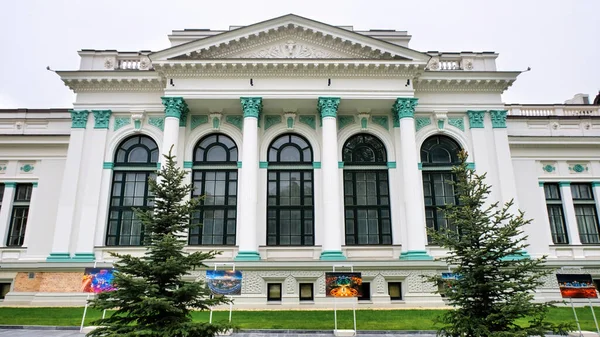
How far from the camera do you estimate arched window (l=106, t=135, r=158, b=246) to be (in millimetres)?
24969

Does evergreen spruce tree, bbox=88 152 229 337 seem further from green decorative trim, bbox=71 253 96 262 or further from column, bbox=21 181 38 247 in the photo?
column, bbox=21 181 38 247

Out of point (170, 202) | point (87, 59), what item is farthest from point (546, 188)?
point (87, 59)

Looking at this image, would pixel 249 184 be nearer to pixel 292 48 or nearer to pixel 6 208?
pixel 292 48

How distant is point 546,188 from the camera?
2747cm

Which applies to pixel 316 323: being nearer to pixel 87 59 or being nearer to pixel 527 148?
pixel 527 148

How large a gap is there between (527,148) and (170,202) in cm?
2418

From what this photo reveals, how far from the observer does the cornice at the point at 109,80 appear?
2562 cm

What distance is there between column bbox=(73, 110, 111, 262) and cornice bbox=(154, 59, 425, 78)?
4940 millimetres

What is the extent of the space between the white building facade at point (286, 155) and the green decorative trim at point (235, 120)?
65 millimetres

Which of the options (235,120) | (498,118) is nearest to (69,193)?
(235,120)

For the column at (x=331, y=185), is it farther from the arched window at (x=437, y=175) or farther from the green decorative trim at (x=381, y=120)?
the arched window at (x=437, y=175)

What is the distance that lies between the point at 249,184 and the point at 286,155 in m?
3.97

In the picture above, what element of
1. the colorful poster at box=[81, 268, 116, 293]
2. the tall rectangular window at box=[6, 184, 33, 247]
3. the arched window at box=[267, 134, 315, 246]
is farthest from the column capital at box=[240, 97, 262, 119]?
the tall rectangular window at box=[6, 184, 33, 247]

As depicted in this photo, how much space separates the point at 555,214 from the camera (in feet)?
88.6
